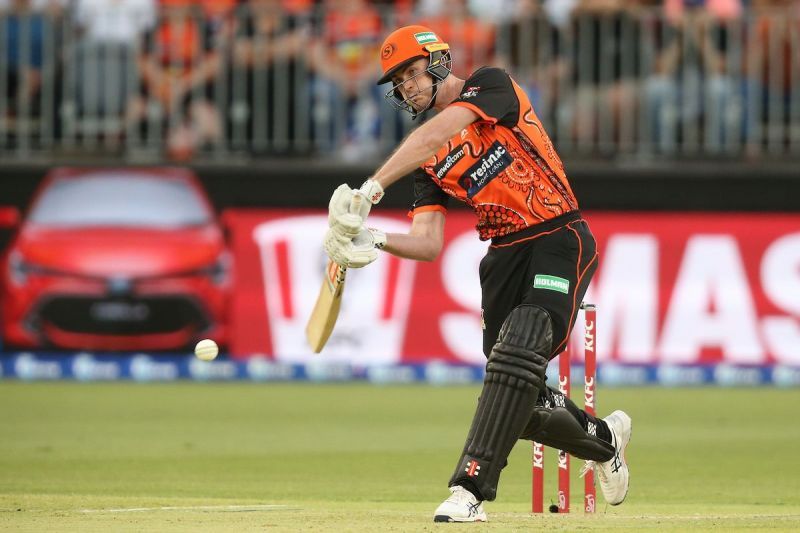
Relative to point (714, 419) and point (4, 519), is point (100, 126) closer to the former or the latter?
point (714, 419)

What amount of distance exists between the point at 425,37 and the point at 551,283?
1.19 metres

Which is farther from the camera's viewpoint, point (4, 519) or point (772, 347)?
point (772, 347)

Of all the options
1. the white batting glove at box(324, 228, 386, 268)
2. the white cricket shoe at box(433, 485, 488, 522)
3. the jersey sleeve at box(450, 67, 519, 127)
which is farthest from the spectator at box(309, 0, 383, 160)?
the white cricket shoe at box(433, 485, 488, 522)

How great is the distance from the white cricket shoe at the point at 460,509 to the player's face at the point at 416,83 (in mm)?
1672

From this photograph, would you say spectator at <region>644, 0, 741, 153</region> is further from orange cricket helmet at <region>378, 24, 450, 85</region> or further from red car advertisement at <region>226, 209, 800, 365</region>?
orange cricket helmet at <region>378, 24, 450, 85</region>

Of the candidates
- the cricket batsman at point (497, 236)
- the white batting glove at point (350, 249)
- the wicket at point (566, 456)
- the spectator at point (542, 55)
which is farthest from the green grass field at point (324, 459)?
the spectator at point (542, 55)

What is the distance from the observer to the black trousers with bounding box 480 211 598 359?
6688mm

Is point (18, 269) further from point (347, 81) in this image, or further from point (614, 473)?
point (614, 473)

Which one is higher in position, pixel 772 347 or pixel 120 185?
pixel 120 185

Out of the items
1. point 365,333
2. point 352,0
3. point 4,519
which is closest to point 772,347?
point 365,333

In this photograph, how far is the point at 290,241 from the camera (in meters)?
14.4

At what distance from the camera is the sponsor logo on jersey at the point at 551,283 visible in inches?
263

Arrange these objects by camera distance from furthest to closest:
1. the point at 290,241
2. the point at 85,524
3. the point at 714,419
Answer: the point at 290,241, the point at 714,419, the point at 85,524

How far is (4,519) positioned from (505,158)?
8.57 feet
